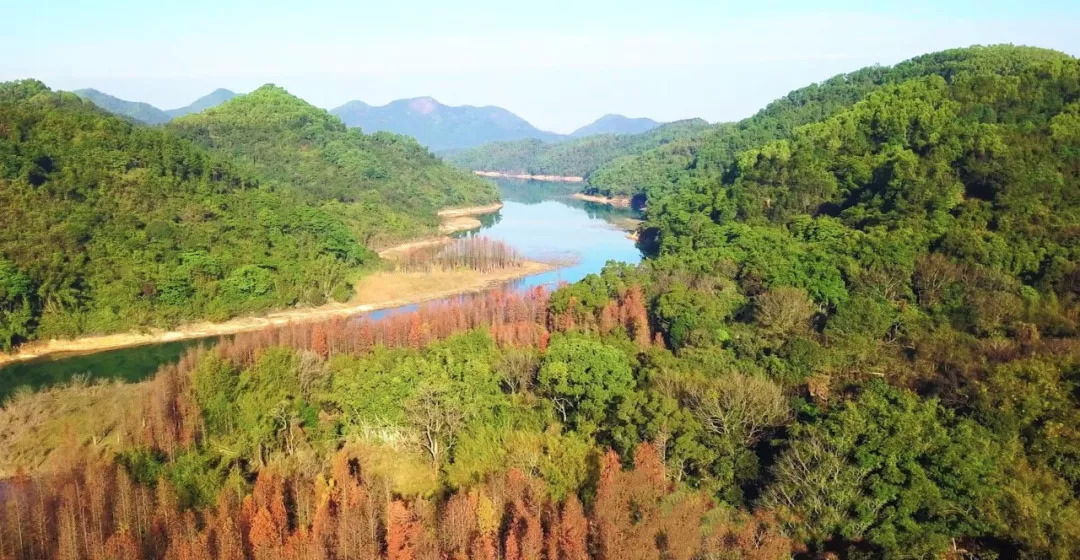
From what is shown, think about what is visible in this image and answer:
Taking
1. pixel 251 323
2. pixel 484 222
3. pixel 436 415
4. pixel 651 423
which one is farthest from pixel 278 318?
pixel 484 222

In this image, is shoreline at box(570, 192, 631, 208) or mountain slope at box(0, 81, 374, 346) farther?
shoreline at box(570, 192, 631, 208)

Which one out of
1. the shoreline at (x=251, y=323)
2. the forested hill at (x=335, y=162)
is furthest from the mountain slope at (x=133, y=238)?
the forested hill at (x=335, y=162)

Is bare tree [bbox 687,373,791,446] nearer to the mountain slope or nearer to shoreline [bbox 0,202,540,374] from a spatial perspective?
shoreline [bbox 0,202,540,374]

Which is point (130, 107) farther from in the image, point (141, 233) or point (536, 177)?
point (141, 233)

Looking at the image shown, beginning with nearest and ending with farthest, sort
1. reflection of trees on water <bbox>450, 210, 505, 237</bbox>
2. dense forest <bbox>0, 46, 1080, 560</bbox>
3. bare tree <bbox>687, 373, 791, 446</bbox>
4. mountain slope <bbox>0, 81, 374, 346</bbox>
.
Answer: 1. dense forest <bbox>0, 46, 1080, 560</bbox>
2. bare tree <bbox>687, 373, 791, 446</bbox>
3. mountain slope <bbox>0, 81, 374, 346</bbox>
4. reflection of trees on water <bbox>450, 210, 505, 237</bbox>

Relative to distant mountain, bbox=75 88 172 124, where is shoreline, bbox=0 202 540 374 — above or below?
below

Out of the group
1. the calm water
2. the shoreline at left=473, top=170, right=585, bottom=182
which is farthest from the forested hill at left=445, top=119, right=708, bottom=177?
the calm water
